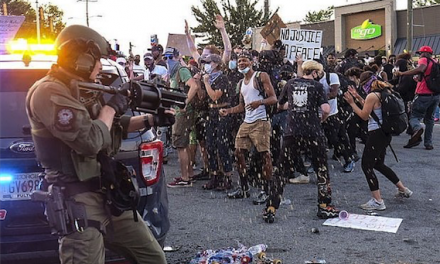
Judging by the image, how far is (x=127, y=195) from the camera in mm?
2988

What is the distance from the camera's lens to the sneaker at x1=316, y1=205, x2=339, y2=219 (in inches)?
247

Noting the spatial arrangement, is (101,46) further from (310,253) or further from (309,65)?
(309,65)

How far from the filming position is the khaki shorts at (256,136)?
704 centimetres

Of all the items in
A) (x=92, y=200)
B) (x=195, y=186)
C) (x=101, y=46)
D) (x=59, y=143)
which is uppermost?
(x=101, y=46)

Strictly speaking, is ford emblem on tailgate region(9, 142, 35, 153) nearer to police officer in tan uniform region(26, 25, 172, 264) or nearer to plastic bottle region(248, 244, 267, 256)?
police officer in tan uniform region(26, 25, 172, 264)

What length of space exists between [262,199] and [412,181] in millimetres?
2558

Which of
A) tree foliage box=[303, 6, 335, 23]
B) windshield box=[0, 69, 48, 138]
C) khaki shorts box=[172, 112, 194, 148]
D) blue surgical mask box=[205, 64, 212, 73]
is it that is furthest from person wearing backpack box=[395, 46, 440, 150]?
tree foliage box=[303, 6, 335, 23]

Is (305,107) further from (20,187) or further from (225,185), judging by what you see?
(20,187)

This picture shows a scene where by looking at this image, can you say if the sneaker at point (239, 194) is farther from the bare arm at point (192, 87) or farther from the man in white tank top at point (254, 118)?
the bare arm at point (192, 87)

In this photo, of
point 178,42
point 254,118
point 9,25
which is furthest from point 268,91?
point 178,42

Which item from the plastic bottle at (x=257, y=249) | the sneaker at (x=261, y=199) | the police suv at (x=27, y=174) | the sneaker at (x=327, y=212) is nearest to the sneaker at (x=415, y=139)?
the sneaker at (x=261, y=199)

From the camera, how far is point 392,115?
658cm

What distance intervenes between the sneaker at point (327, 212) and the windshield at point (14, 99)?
3.57 metres

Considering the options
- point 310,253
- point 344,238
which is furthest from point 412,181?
point 310,253
